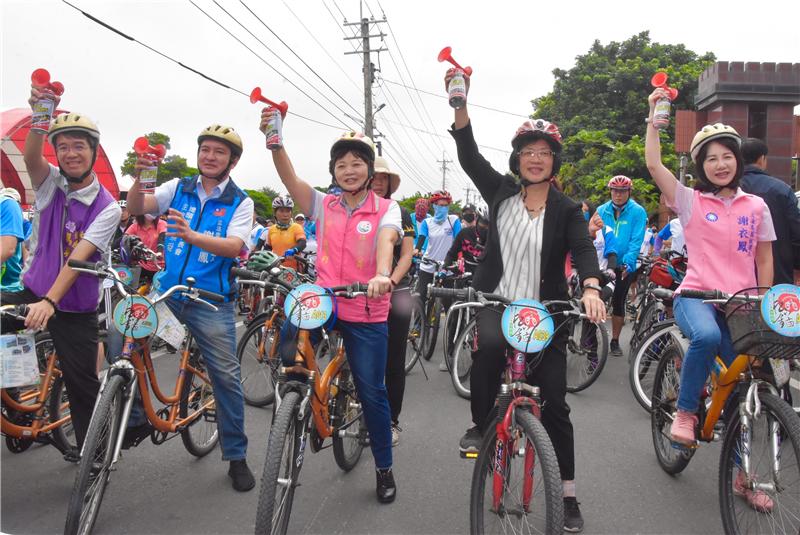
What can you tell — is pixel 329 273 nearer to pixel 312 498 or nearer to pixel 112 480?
pixel 312 498

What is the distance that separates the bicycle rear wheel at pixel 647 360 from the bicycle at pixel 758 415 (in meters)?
1.69

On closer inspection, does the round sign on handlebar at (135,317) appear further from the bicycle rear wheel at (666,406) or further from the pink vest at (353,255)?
the bicycle rear wheel at (666,406)

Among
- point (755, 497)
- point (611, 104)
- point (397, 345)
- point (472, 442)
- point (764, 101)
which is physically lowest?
point (755, 497)

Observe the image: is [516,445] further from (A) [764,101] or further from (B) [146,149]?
(A) [764,101]

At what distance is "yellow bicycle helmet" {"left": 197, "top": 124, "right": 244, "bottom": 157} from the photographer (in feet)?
11.2

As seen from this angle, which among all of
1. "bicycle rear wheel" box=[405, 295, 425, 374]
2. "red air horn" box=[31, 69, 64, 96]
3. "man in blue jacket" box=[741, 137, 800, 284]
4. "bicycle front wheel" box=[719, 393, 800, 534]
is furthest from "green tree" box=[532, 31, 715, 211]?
"red air horn" box=[31, 69, 64, 96]

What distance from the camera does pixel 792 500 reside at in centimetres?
264

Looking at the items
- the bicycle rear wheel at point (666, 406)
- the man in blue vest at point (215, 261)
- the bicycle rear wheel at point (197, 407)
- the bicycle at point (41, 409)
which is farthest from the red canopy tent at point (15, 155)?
the bicycle rear wheel at point (666, 406)

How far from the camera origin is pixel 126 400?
2.89 metres

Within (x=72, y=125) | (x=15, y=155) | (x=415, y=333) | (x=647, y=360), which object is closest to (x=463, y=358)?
(x=415, y=333)

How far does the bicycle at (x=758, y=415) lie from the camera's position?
2.52m

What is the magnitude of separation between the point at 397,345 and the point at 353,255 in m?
1.09

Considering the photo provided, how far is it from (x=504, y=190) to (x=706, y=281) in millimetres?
1303

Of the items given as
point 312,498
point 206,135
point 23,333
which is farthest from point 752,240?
point 23,333
